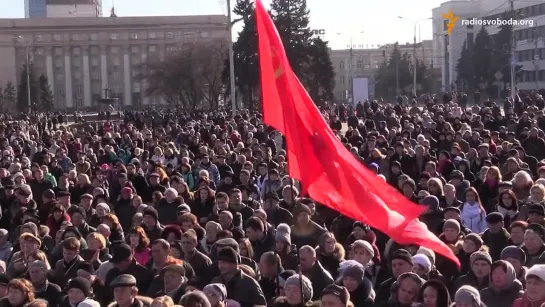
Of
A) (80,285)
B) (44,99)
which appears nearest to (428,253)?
(80,285)

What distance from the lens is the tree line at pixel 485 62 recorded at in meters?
71.6

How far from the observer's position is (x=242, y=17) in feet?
179

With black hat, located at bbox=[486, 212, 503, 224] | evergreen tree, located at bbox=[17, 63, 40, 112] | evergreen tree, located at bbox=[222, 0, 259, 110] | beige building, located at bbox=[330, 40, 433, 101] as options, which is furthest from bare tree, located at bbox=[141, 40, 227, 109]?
black hat, located at bbox=[486, 212, 503, 224]

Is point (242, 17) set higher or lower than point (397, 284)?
higher

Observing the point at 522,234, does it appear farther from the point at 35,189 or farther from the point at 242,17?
the point at 242,17

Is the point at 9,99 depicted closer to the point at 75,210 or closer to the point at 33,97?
the point at 33,97

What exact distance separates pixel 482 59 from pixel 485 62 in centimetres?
32

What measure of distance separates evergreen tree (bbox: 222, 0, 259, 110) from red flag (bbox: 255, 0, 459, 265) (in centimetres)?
4818

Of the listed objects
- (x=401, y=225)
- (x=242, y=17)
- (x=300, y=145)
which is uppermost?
(x=242, y=17)

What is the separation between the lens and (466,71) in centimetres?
7531

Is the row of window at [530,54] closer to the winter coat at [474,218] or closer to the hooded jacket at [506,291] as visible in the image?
the winter coat at [474,218]

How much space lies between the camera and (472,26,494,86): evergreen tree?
7269cm

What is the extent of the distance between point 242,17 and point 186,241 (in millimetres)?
46467

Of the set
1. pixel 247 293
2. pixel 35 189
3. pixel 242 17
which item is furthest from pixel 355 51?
pixel 247 293
